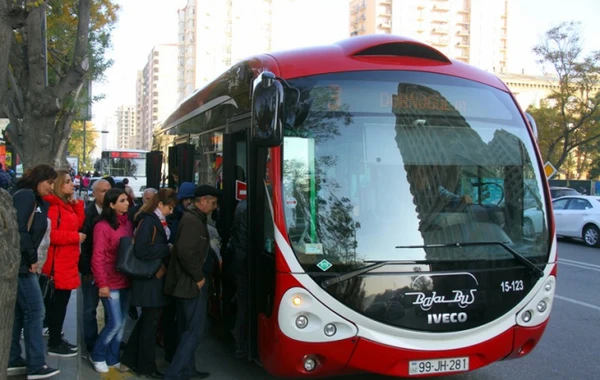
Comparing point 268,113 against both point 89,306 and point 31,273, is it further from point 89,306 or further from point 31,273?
point 89,306

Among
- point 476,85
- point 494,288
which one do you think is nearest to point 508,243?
point 494,288

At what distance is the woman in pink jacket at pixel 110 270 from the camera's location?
5027mm

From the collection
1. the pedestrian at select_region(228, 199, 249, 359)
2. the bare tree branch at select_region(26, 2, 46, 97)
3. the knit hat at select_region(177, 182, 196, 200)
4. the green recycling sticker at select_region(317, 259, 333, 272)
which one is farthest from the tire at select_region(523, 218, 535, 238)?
the bare tree branch at select_region(26, 2, 46, 97)

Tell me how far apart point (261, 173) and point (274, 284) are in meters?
0.89

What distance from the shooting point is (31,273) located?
4551mm

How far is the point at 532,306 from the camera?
176 inches

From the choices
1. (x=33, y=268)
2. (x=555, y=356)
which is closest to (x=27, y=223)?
(x=33, y=268)

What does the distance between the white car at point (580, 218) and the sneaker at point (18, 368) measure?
14.8 metres

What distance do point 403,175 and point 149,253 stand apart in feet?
7.30

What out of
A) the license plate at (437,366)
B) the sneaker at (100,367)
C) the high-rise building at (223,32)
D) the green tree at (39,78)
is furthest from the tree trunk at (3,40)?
the high-rise building at (223,32)

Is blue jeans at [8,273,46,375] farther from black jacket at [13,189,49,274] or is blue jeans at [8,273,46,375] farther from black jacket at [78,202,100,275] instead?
black jacket at [78,202,100,275]

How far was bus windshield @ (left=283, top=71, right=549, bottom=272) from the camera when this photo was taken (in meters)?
4.21

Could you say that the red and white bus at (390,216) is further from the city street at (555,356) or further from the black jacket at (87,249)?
the black jacket at (87,249)

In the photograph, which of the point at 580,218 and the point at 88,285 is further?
the point at 580,218
